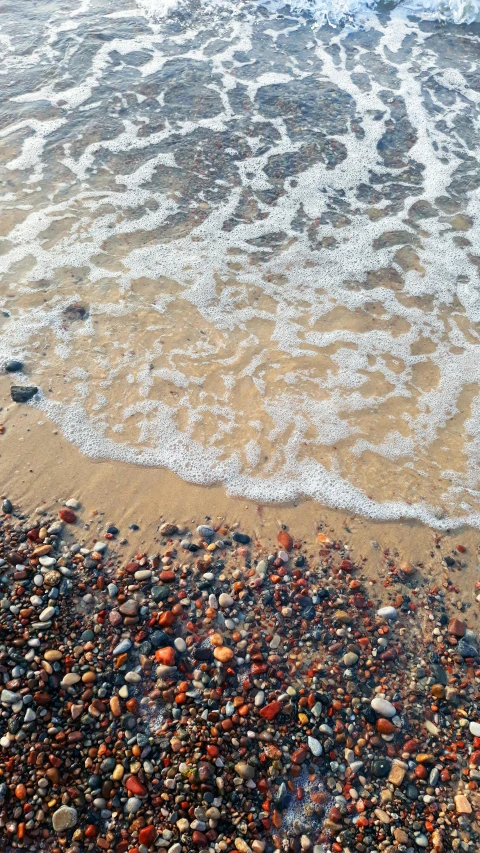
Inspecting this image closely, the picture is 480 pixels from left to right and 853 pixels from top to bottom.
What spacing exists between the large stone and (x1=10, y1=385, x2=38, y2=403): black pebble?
3415 millimetres

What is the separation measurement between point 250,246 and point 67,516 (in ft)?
14.3

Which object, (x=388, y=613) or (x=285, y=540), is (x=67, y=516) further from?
(x=388, y=613)

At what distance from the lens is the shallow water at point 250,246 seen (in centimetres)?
511

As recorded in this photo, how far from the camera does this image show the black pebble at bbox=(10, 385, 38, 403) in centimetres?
518

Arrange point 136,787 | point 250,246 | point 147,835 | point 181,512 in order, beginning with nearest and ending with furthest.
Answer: point 147,835
point 136,787
point 181,512
point 250,246

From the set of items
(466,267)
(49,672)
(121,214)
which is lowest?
(49,672)

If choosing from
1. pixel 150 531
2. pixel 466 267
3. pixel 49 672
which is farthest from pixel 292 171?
pixel 49 672

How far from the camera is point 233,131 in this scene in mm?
8742

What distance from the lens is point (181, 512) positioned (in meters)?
4.53

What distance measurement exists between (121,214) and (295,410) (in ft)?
13.1

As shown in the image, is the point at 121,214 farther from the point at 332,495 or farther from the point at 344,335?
the point at 332,495

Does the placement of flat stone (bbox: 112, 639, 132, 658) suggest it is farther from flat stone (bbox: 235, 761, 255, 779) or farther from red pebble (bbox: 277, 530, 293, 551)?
red pebble (bbox: 277, 530, 293, 551)

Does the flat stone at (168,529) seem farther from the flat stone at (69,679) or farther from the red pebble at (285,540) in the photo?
the flat stone at (69,679)

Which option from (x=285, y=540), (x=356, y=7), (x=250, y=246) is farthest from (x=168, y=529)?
(x=356, y=7)
